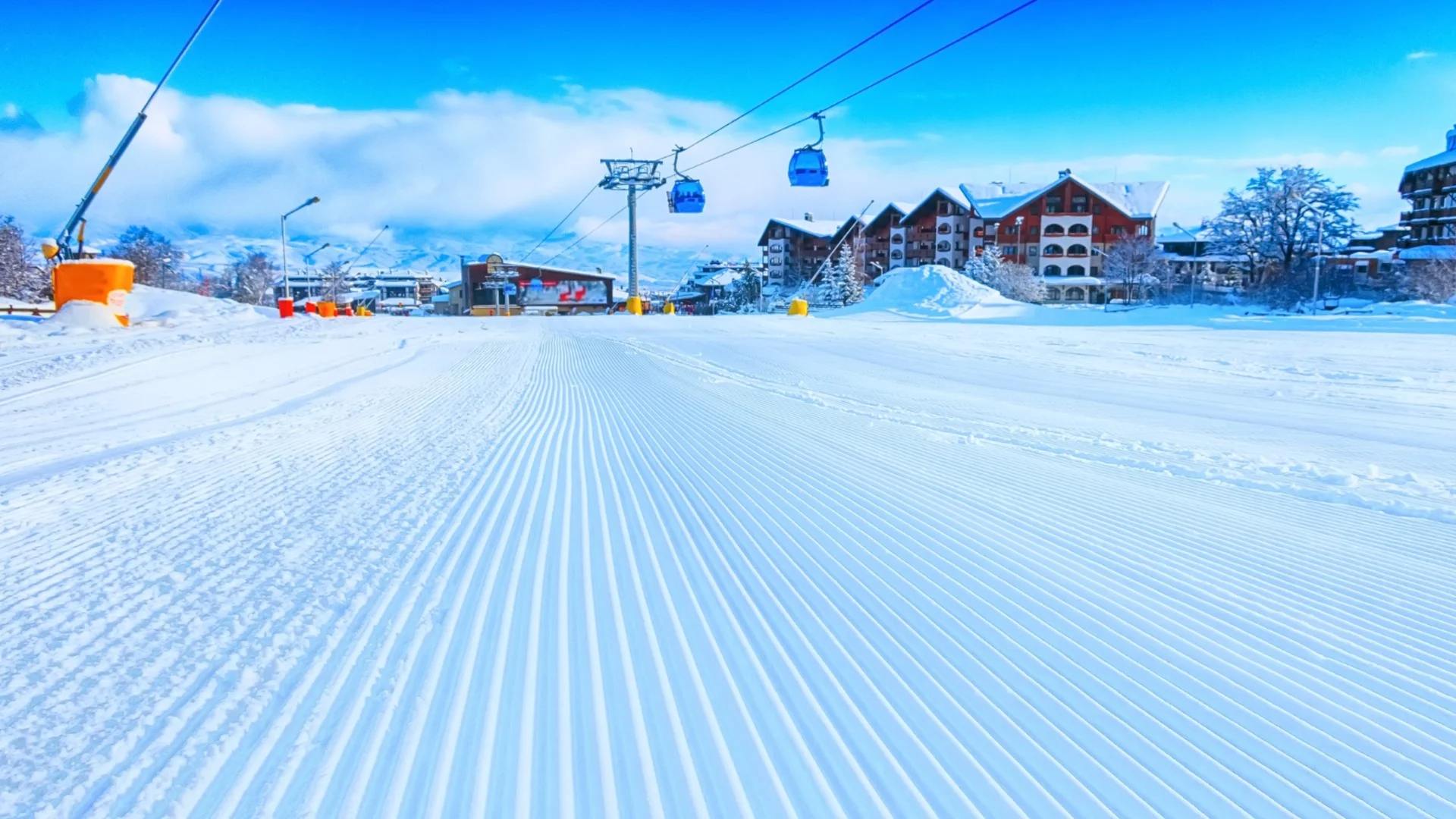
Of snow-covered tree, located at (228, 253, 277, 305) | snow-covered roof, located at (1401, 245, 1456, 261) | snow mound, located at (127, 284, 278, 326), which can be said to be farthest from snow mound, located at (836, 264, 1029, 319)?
snow-covered tree, located at (228, 253, 277, 305)

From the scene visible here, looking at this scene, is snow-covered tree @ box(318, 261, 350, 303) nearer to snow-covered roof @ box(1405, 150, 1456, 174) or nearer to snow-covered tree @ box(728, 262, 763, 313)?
snow-covered tree @ box(728, 262, 763, 313)

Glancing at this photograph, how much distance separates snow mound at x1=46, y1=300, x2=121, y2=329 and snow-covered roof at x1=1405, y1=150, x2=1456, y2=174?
Answer: 252 feet

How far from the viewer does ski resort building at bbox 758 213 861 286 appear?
8519 centimetres

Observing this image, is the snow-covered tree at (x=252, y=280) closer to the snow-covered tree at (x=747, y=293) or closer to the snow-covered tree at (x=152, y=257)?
the snow-covered tree at (x=152, y=257)

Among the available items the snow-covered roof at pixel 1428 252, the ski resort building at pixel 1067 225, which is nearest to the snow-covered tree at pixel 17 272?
the ski resort building at pixel 1067 225

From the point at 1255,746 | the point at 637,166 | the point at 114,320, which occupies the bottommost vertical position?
the point at 1255,746

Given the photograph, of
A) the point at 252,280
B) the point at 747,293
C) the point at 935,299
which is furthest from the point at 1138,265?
the point at 252,280

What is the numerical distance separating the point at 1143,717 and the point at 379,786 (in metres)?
2.44

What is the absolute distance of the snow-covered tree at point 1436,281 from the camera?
35125mm

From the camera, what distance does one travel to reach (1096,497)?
17.9 ft

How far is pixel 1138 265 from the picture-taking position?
197ft

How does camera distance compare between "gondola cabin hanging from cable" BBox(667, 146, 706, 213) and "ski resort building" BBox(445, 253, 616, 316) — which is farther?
"ski resort building" BBox(445, 253, 616, 316)

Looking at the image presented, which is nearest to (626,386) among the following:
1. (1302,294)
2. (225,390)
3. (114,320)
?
(225,390)

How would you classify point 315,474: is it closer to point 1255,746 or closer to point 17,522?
point 17,522
